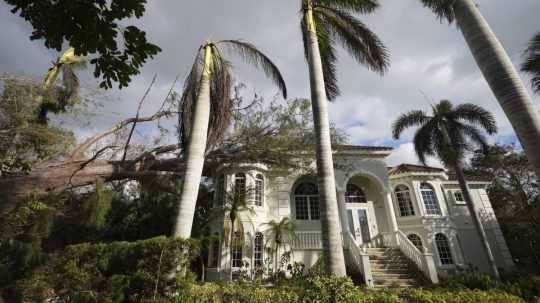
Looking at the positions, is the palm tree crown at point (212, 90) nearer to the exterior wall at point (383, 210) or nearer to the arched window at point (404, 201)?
the exterior wall at point (383, 210)

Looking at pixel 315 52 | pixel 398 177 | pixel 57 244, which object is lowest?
pixel 57 244

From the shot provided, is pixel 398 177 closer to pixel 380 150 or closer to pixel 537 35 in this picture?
pixel 380 150

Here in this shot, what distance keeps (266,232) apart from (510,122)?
36.6 ft

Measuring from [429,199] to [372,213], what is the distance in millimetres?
4066

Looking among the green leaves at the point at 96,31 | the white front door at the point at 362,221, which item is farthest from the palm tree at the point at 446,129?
the green leaves at the point at 96,31

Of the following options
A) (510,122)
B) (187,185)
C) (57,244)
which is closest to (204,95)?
(187,185)

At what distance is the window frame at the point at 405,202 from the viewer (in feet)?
53.1

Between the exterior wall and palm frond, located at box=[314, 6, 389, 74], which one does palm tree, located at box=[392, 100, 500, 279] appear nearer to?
the exterior wall

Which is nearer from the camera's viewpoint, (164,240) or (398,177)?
(164,240)

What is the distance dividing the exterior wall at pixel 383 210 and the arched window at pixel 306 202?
36 cm

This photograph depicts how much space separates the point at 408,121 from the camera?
683 inches

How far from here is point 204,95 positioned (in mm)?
7602

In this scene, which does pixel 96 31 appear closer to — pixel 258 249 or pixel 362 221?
pixel 258 249

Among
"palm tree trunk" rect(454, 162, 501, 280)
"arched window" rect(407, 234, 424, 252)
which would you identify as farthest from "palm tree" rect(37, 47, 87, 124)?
"palm tree trunk" rect(454, 162, 501, 280)
